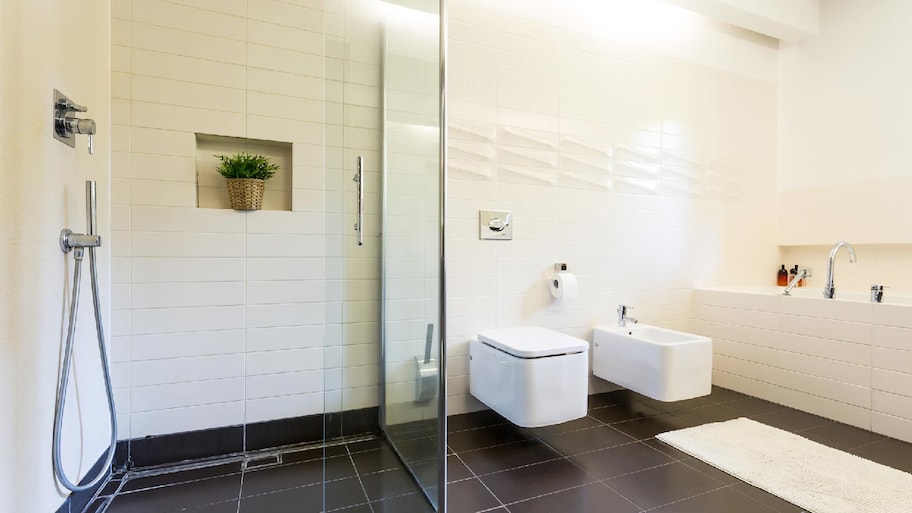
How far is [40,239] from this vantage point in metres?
1.26

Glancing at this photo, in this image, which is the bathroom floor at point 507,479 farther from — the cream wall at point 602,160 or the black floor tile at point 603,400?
the cream wall at point 602,160

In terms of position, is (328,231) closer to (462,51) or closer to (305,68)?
(305,68)

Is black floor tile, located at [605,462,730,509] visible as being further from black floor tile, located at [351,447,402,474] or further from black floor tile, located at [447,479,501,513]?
black floor tile, located at [351,447,402,474]

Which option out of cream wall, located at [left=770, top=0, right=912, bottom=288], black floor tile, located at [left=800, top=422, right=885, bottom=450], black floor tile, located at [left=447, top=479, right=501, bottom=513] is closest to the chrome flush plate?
black floor tile, located at [left=447, top=479, right=501, bottom=513]

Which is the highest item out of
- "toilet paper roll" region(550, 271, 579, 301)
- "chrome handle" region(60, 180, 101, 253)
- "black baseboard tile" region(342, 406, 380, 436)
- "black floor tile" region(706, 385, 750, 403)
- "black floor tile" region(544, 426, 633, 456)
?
"chrome handle" region(60, 180, 101, 253)

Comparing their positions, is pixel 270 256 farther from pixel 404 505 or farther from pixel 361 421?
pixel 404 505

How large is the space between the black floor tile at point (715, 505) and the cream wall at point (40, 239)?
203cm

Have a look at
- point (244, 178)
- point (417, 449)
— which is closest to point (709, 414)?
point (417, 449)

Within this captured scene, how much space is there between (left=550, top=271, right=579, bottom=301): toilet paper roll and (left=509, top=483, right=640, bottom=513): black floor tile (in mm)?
1075

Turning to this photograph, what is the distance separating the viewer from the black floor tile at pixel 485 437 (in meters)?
2.12

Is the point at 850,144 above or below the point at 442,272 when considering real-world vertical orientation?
above

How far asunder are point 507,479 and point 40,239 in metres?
1.85

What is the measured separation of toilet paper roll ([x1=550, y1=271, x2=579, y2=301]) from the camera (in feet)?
8.29

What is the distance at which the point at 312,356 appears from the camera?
211 centimetres
